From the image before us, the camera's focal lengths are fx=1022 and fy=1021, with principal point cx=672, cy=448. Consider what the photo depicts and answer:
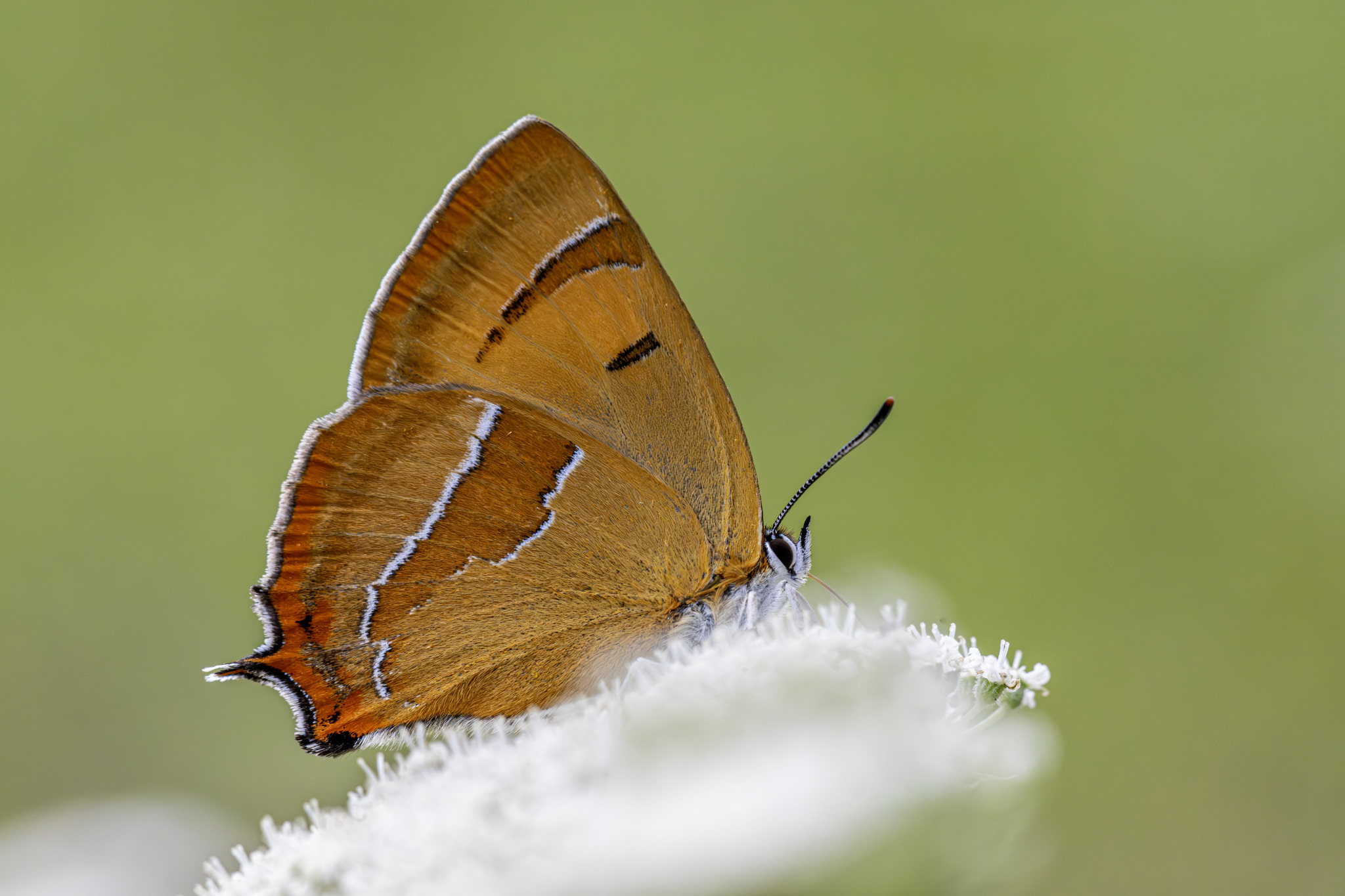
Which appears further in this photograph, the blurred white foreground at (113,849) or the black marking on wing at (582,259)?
the blurred white foreground at (113,849)

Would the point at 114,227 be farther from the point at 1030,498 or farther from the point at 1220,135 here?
the point at 1220,135

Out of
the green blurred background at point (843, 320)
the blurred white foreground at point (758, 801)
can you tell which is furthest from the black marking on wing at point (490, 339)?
the green blurred background at point (843, 320)

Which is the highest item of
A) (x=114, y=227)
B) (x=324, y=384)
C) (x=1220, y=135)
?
(x=114, y=227)

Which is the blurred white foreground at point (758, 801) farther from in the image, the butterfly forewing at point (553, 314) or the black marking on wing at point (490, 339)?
the black marking on wing at point (490, 339)

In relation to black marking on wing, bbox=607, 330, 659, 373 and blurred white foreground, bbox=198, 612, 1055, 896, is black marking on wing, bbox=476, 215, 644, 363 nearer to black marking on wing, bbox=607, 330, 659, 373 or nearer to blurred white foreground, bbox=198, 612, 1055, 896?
black marking on wing, bbox=607, 330, 659, 373

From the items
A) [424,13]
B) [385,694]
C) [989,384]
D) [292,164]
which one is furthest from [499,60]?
[385,694]

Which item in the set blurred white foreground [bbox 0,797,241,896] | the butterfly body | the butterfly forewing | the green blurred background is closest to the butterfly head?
the butterfly body
